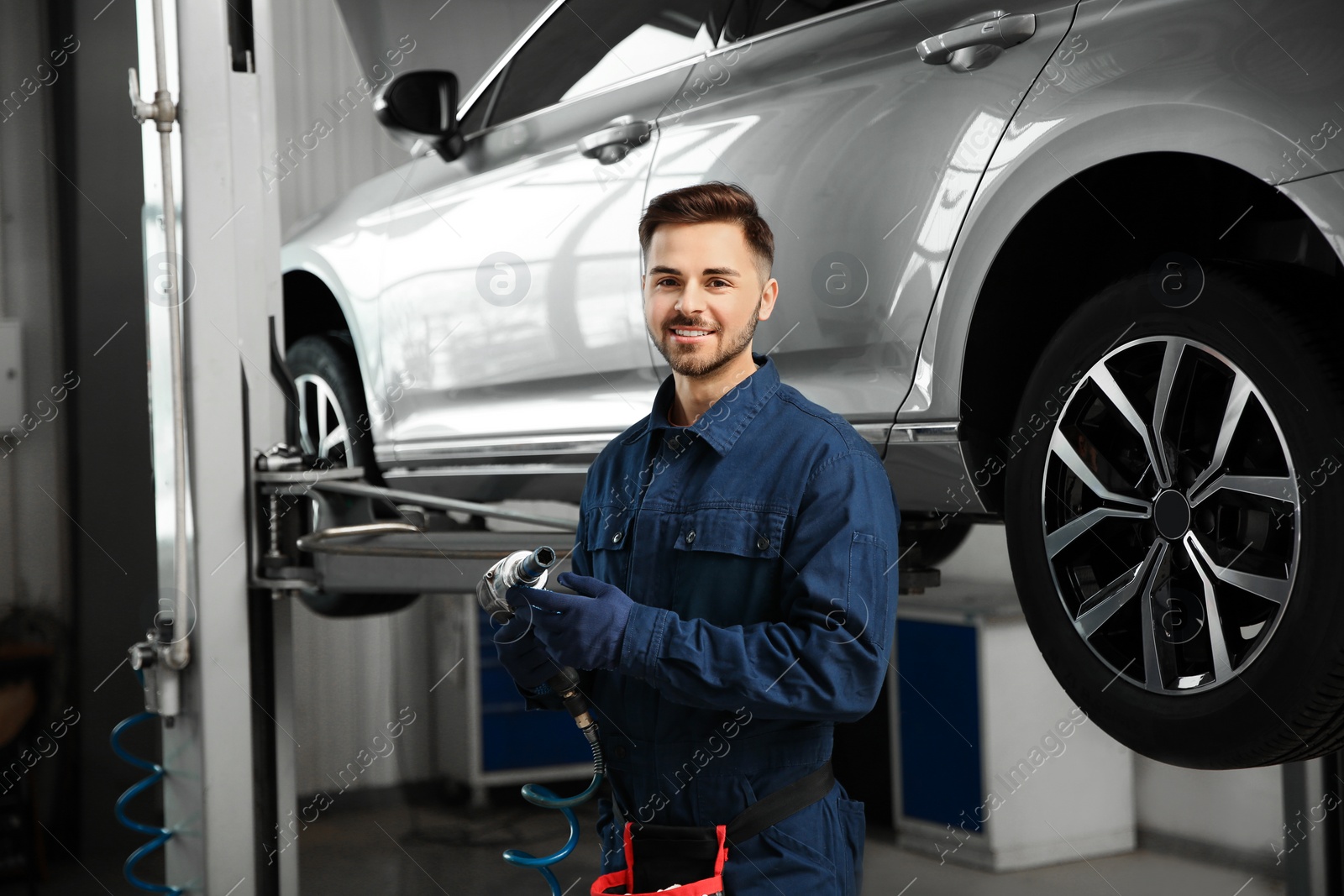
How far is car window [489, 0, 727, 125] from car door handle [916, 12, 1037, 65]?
487 millimetres

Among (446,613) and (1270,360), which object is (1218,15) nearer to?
(1270,360)

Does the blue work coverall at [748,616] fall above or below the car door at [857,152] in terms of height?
below

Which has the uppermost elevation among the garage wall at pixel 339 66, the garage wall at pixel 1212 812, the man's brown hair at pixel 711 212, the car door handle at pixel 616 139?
the garage wall at pixel 339 66

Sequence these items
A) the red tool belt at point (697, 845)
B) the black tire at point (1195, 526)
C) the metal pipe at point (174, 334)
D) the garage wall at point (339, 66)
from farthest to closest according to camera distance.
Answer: the garage wall at point (339, 66) → the metal pipe at point (174, 334) → the black tire at point (1195, 526) → the red tool belt at point (697, 845)

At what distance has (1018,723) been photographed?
2.78 m

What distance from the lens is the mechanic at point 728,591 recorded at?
109 centimetres

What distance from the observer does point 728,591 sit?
1.19 metres

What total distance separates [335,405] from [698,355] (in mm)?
1918

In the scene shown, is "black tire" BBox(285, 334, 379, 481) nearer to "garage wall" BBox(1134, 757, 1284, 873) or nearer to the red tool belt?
the red tool belt

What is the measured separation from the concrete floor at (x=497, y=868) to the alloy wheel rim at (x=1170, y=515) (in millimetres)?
1614

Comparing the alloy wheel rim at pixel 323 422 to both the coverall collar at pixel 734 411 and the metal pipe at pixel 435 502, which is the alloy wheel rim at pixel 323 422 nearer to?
the metal pipe at pixel 435 502

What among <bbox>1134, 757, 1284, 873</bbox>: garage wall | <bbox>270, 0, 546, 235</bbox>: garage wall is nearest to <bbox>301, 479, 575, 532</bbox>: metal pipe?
<bbox>270, 0, 546, 235</bbox>: garage wall

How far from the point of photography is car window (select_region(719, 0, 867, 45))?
182 centimetres

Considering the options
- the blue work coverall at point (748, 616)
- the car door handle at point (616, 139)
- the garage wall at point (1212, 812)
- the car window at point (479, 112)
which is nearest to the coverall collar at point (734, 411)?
the blue work coverall at point (748, 616)
